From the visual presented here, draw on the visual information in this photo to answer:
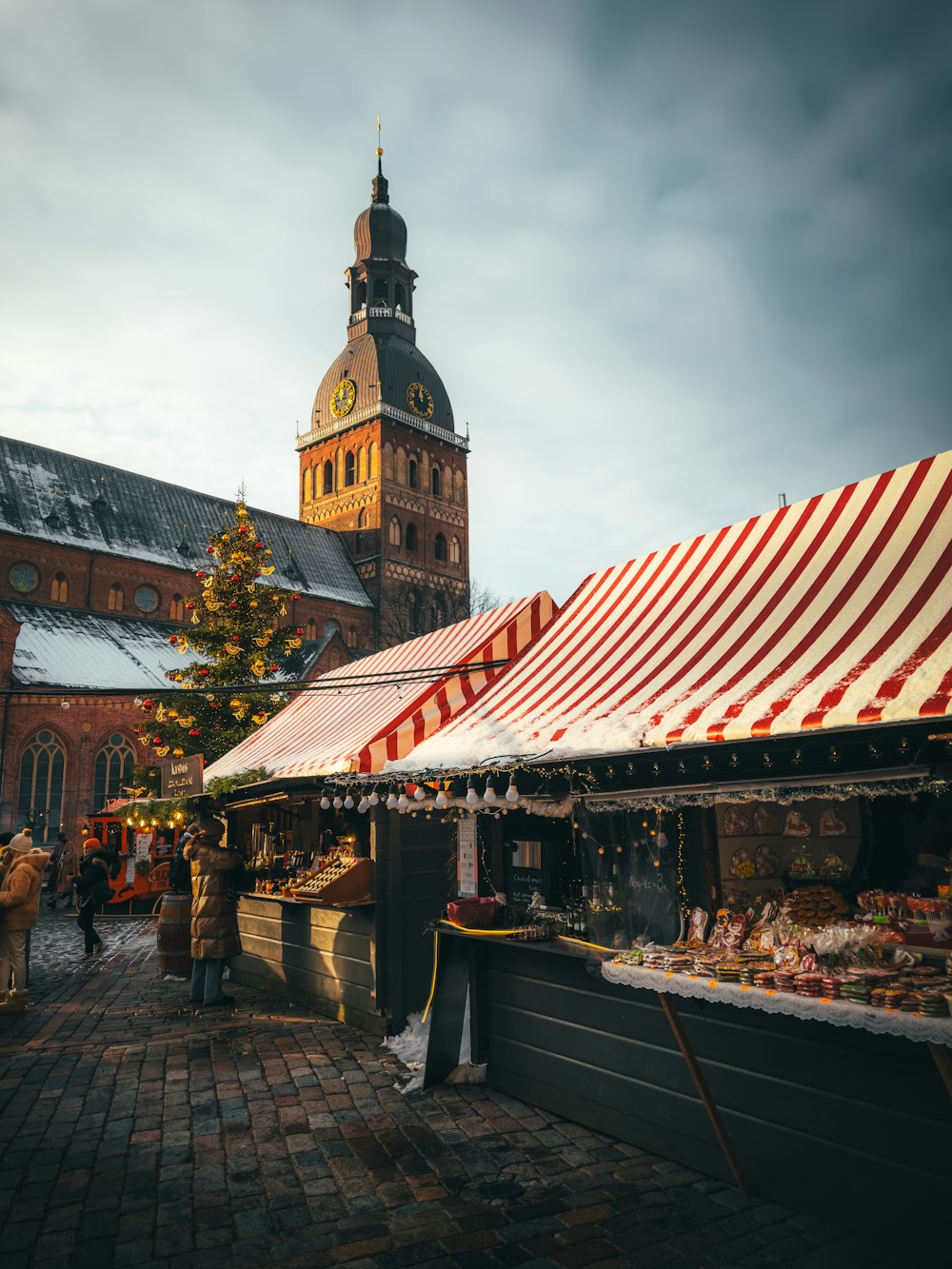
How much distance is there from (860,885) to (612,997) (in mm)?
1805

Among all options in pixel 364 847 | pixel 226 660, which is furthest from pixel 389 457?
pixel 364 847

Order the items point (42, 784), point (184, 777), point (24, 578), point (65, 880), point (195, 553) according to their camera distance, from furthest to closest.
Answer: point (195, 553) < point (24, 578) < point (42, 784) < point (65, 880) < point (184, 777)

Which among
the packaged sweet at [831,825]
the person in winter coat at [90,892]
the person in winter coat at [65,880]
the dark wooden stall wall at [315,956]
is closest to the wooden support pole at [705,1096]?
the packaged sweet at [831,825]

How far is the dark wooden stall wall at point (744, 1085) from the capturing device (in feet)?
13.1

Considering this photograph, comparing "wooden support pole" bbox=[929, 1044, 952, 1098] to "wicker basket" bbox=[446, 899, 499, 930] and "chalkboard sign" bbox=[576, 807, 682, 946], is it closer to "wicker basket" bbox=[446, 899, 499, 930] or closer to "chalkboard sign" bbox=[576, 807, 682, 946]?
"chalkboard sign" bbox=[576, 807, 682, 946]

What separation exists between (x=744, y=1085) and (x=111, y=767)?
Result: 107ft

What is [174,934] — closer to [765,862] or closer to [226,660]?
[765,862]

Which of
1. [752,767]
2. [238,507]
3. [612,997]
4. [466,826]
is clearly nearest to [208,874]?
[466,826]

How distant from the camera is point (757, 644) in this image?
5371 millimetres

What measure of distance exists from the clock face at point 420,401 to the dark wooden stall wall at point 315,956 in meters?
46.9

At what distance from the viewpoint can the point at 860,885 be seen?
5543 millimetres

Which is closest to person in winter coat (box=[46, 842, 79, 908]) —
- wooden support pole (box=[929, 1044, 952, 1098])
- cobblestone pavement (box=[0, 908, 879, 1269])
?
cobblestone pavement (box=[0, 908, 879, 1269])

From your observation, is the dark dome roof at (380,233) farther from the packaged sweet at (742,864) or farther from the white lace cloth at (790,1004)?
the white lace cloth at (790,1004)

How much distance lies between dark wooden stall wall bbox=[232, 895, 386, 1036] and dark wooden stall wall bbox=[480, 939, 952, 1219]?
2.37 m
